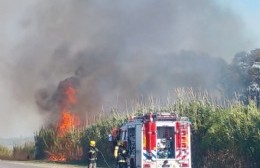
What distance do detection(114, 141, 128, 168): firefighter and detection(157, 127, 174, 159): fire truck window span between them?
1.79 m

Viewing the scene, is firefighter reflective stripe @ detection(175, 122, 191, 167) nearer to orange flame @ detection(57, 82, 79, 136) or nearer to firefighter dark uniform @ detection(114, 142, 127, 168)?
firefighter dark uniform @ detection(114, 142, 127, 168)

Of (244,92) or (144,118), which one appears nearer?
(144,118)

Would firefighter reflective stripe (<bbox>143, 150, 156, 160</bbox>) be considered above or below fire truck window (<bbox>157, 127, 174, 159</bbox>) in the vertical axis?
below

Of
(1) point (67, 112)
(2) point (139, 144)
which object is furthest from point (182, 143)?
(1) point (67, 112)

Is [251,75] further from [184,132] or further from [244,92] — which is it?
[184,132]

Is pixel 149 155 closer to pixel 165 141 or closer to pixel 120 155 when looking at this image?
pixel 165 141

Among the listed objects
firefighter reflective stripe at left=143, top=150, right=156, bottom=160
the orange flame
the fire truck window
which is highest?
the orange flame

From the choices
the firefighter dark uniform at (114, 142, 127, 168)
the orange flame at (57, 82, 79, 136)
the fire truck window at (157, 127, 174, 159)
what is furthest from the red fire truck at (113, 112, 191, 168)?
the orange flame at (57, 82, 79, 136)

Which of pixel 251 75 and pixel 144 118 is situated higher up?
pixel 251 75

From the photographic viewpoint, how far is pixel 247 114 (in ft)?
90.0

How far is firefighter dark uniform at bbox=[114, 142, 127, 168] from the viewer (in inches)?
1012

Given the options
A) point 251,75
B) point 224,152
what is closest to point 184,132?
point 224,152

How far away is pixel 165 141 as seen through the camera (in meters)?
25.4

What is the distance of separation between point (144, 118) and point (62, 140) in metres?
29.7
